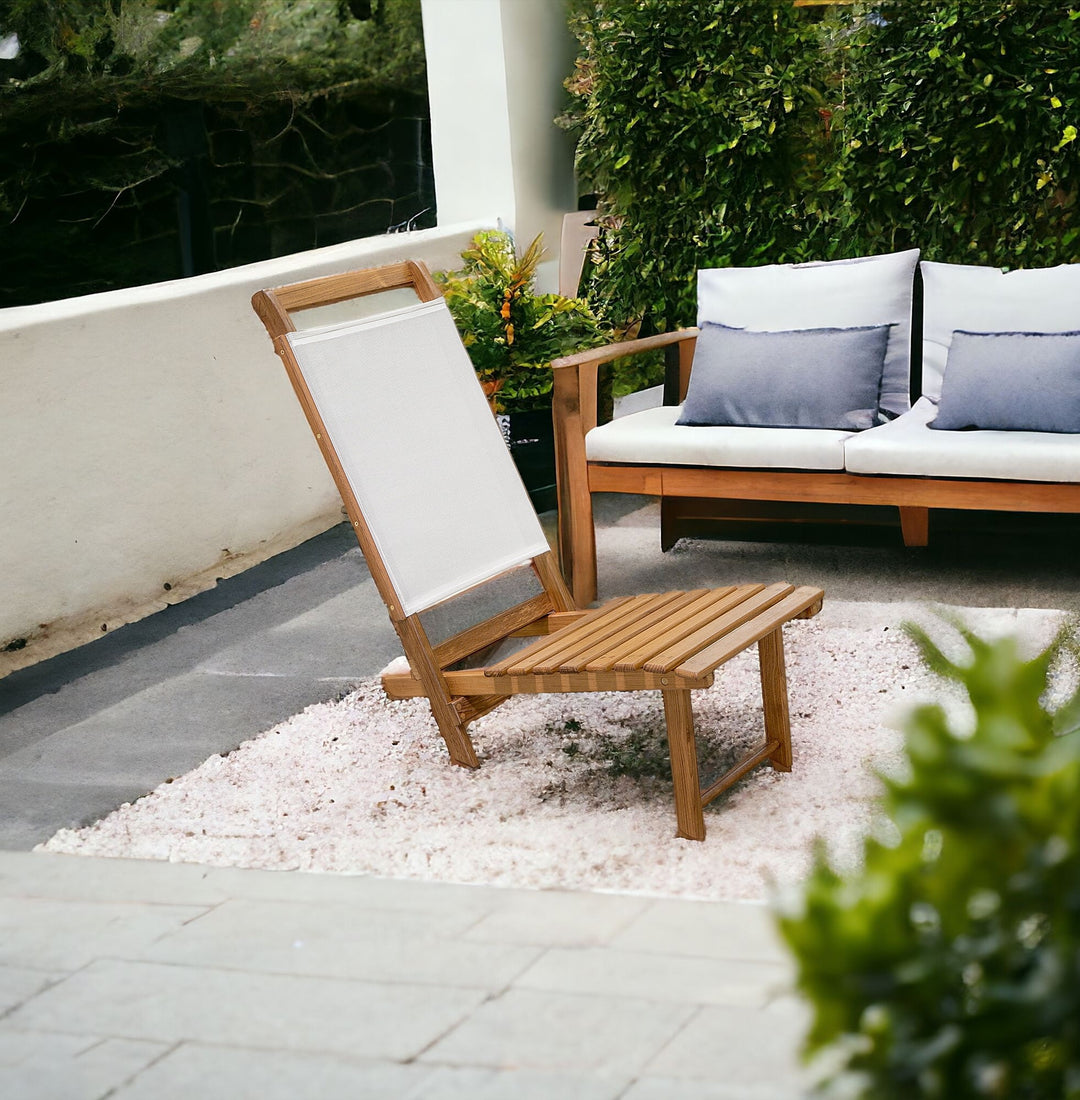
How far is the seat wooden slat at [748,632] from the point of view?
8.23 feet

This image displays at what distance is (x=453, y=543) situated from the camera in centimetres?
319

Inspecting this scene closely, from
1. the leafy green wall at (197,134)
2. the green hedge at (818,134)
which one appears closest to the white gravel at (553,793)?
the green hedge at (818,134)

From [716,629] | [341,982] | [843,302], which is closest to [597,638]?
[716,629]

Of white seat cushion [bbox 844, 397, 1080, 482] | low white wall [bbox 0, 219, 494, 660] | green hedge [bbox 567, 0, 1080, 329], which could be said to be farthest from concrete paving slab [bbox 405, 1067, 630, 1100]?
green hedge [bbox 567, 0, 1080, 329]

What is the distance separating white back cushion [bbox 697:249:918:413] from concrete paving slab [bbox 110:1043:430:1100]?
123 inches

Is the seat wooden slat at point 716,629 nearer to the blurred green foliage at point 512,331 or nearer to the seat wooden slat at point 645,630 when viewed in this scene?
the seat wooden slat at point 645,630

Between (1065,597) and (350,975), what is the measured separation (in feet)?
8.57

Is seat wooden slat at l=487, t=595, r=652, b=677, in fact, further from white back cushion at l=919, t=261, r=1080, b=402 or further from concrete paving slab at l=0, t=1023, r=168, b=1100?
white back cushion at l=919, t=261, r=1080, b=402

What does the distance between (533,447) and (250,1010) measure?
10.9 feet

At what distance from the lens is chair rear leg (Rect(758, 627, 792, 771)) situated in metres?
2.89

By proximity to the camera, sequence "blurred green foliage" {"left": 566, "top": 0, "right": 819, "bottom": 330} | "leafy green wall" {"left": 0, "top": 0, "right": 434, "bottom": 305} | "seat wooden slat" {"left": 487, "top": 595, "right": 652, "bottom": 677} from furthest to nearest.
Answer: "leafy green wall" {"left": 0, "top": 0, "right": 434, "bottom": 305} < "blurred green foliage" {"left": 566, "top": 0, "right": 819, "bottom": 330} < "seat wooden slat" {"left": 487, "top": 595, "right": 652, "bottom": 677}

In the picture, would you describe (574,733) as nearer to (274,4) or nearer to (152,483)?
(152,483)

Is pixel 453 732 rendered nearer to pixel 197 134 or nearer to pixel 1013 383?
pixel 1013 383

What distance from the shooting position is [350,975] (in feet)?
6.89
